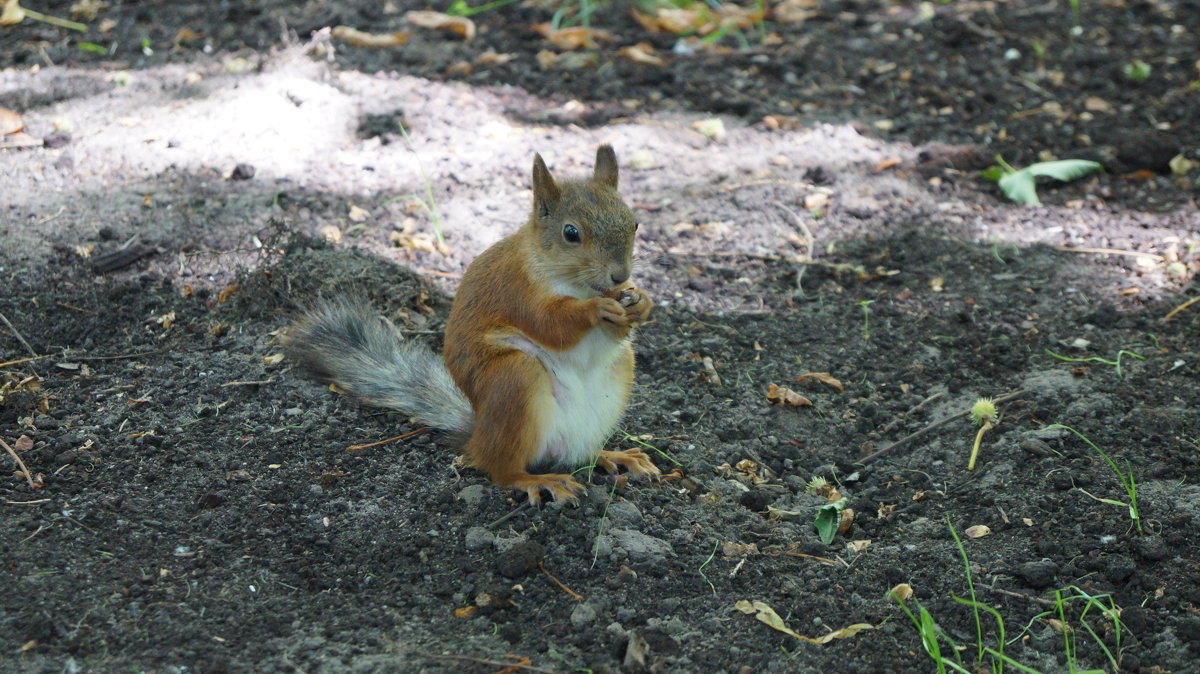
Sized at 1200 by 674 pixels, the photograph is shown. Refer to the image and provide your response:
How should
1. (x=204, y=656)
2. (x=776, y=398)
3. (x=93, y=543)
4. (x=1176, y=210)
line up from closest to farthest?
1. (x=204, y=656)
2. (x=93, y=543)
3. (x=776, y=398)
4. (x=1176, y=210)

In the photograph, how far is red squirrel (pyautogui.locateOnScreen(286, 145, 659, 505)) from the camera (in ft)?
8.35

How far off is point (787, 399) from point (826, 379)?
190 millimetres

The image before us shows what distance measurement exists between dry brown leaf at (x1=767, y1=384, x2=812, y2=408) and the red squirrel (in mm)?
509

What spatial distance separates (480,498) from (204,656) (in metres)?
0.79

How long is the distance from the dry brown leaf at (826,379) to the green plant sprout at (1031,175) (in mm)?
1582

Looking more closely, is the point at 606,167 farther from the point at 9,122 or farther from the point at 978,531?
the point at 9,122

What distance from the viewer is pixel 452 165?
438 centimetres

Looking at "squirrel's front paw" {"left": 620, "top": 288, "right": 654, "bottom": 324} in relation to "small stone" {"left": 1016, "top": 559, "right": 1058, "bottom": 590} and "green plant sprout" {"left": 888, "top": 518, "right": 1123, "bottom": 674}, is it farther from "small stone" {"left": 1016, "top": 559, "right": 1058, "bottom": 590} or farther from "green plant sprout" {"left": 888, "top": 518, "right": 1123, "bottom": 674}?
"small stone" {"left": 1016, "top": 559, "right": 1058, "bottom": 590}

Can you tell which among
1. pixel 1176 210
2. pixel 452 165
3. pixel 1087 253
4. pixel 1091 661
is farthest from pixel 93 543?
pixel 1176 210

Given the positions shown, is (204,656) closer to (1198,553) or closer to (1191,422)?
(1198,553)

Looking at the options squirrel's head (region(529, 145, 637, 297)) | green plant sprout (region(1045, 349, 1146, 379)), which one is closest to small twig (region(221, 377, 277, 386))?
squirrel's head (region(529, 145, 637, 297))

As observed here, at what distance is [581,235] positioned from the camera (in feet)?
8.36

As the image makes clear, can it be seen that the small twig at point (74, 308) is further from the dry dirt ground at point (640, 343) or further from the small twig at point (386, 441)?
the small twig at point (386, 441)

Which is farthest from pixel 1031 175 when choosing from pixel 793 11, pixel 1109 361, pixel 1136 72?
pixel 793 11
